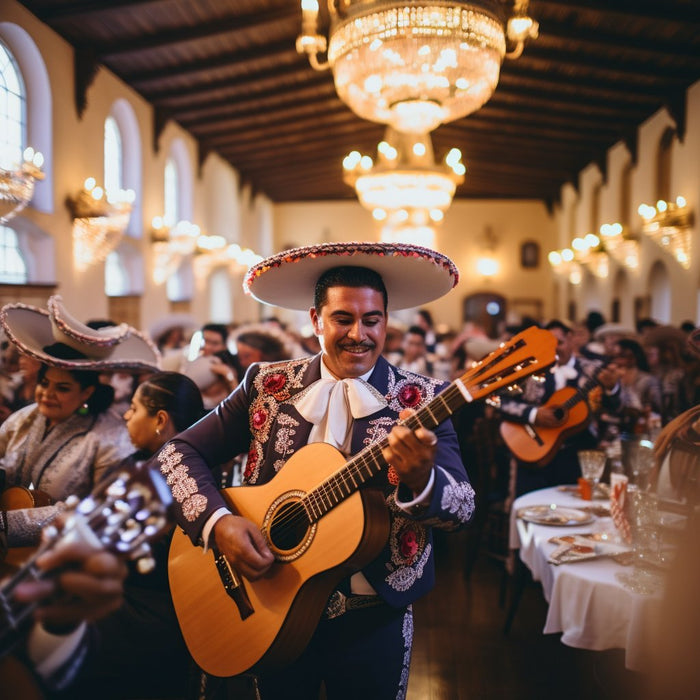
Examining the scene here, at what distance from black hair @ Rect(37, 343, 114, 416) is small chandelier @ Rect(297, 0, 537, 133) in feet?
11.1

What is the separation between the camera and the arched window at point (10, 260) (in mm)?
7449

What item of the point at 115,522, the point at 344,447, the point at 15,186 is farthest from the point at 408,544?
the point at 15,186

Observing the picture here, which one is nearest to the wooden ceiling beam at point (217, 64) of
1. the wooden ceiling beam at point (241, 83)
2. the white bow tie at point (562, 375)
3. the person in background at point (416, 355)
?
the wooden ceiling beam at point (241, 83)

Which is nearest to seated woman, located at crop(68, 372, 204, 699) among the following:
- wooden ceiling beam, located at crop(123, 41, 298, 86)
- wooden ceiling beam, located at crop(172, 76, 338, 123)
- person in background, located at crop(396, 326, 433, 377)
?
person in background, located at crop(396, 326, 433, 377)

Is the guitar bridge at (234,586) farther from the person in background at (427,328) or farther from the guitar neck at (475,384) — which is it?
the person in background at (427,328)

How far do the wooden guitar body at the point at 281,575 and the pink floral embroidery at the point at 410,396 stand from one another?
25 cm

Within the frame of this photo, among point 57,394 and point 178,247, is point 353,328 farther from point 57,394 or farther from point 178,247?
point 178,247

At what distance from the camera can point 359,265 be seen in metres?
1.93

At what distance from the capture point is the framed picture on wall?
19656 mm

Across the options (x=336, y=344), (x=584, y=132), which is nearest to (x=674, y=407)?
(x=336, y=344)

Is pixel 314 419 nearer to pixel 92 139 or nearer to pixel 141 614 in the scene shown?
pixel 141 614

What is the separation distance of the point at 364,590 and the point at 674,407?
15.0 ft

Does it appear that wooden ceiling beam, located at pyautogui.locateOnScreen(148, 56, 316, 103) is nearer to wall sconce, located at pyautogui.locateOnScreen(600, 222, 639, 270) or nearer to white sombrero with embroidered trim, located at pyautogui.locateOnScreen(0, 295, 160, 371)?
wall sconce, located at pyautogui.locateOnScreen(600, 222, 639, 270)

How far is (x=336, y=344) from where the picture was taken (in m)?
1.86
